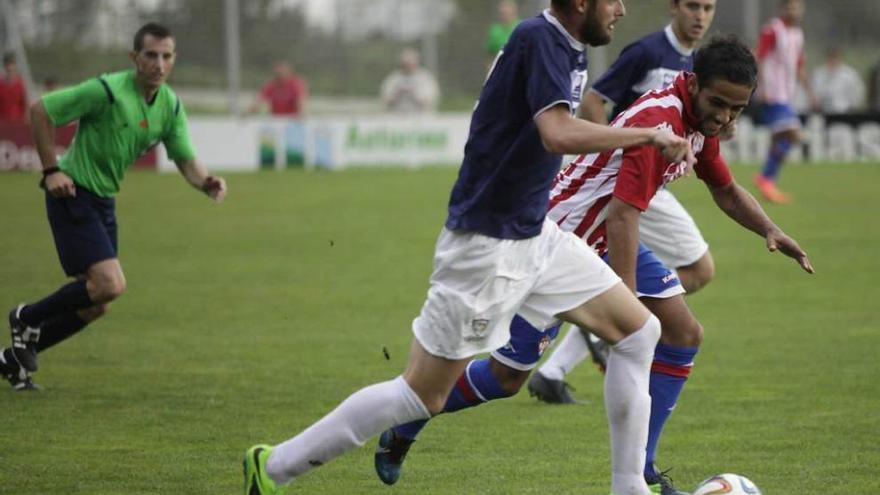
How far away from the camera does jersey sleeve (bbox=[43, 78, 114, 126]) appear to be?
8.44 m

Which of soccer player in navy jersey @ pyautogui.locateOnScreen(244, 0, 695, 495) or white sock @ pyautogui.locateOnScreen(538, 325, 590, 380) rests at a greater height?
soccer player in navy jersey @ pyautogui.locateOnScreen(244, 0, 695, 495)

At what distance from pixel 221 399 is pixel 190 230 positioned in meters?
10.1

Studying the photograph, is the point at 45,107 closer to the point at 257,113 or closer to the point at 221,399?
the point at 221,399

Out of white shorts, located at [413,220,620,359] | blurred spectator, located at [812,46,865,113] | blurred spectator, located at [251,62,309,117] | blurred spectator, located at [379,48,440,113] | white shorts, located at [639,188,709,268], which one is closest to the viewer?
white shorts, located at [413,220,620,359]

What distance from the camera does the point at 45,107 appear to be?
8430mm

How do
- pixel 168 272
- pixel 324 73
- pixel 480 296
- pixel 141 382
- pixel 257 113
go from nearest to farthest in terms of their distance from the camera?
pixel 480 296 → pixel 141 382 → pixel 168 272 → pixel 257 113 → pixel 324 73

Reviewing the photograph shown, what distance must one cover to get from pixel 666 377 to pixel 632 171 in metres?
1.03

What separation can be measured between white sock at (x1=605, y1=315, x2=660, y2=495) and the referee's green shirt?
420 cm

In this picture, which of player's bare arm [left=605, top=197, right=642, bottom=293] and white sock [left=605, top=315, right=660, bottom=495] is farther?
player's bare arm [left=605, top=197, right=642, bottom=293]

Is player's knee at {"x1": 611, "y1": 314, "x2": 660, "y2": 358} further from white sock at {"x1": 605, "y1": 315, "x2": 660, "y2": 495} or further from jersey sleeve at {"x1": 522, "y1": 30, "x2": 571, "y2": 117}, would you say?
jersey sleeve at {"x1": 522, "y1": 30, "x2": 571, "y2": 117}

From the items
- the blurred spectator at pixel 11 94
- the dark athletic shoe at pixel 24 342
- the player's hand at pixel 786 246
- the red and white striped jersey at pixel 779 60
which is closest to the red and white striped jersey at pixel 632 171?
the player's hand at pixel 786 246

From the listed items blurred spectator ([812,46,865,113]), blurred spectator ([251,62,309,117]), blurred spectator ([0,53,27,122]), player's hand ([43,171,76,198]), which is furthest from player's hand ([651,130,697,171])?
blurred spectator ([812,46,865,113])

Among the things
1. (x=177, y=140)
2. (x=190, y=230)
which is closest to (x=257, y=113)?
(x=190, y=230)

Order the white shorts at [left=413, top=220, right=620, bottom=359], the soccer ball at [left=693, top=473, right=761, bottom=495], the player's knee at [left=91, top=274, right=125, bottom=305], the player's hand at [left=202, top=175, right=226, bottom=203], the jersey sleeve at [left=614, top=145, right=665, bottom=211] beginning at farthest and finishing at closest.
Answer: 1. the player's hand at [left=202, top=175, right=226, bottom=203]
2. the player's knee at [left=91, top=274, right=125, bottom=305]
3. the jersey sleeve at [left=614, top=145, right=665, bottom=211]
4. the soccer ball at [left=693, top=473, right=761, bottom=495]
5. the white shorts at [left=413, top=220, right=620, bottom=359]
